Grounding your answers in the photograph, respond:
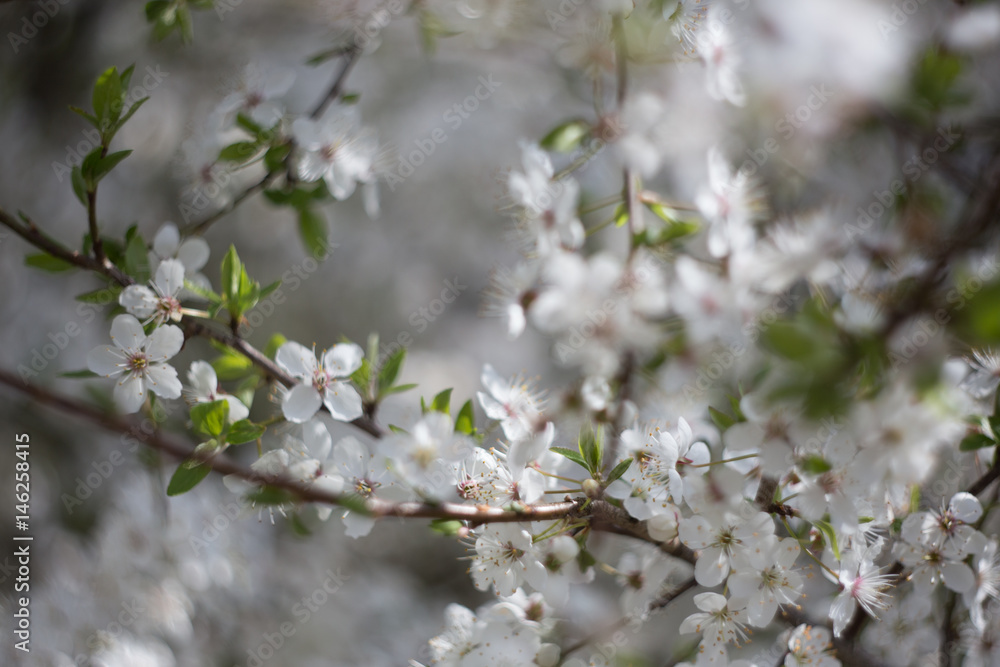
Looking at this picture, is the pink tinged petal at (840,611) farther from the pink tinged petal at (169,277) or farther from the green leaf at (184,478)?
the pink tinged petal at (169,277)

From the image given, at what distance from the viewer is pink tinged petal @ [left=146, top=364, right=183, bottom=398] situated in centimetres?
72

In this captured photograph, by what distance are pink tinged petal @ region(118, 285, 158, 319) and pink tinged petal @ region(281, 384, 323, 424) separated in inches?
7.3

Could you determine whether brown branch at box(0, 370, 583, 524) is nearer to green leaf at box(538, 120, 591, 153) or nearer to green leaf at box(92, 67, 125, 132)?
green leaf at box(92, 67, 125, 132)

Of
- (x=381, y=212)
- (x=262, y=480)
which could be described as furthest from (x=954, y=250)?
(x=381, y=212)

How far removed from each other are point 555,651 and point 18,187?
197 centimetres

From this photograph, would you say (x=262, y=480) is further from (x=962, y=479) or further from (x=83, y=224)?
(x=83, y=224)

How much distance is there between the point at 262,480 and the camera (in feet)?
1.29

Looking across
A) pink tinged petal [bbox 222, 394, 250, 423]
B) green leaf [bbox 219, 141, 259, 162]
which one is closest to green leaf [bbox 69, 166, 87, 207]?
green leaf [bbox 219, 141, 259, 162]

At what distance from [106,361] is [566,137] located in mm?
668

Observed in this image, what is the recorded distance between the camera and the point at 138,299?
0.71 metres

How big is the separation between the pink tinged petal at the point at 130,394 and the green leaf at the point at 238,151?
1.09ft

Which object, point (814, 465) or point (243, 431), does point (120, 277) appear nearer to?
point (243, 431)

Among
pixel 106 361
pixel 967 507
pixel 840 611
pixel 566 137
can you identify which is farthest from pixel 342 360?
pixel 967 507

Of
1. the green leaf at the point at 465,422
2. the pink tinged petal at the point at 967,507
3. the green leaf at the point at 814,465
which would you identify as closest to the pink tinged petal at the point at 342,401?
the green leaf at the point at 465,422
